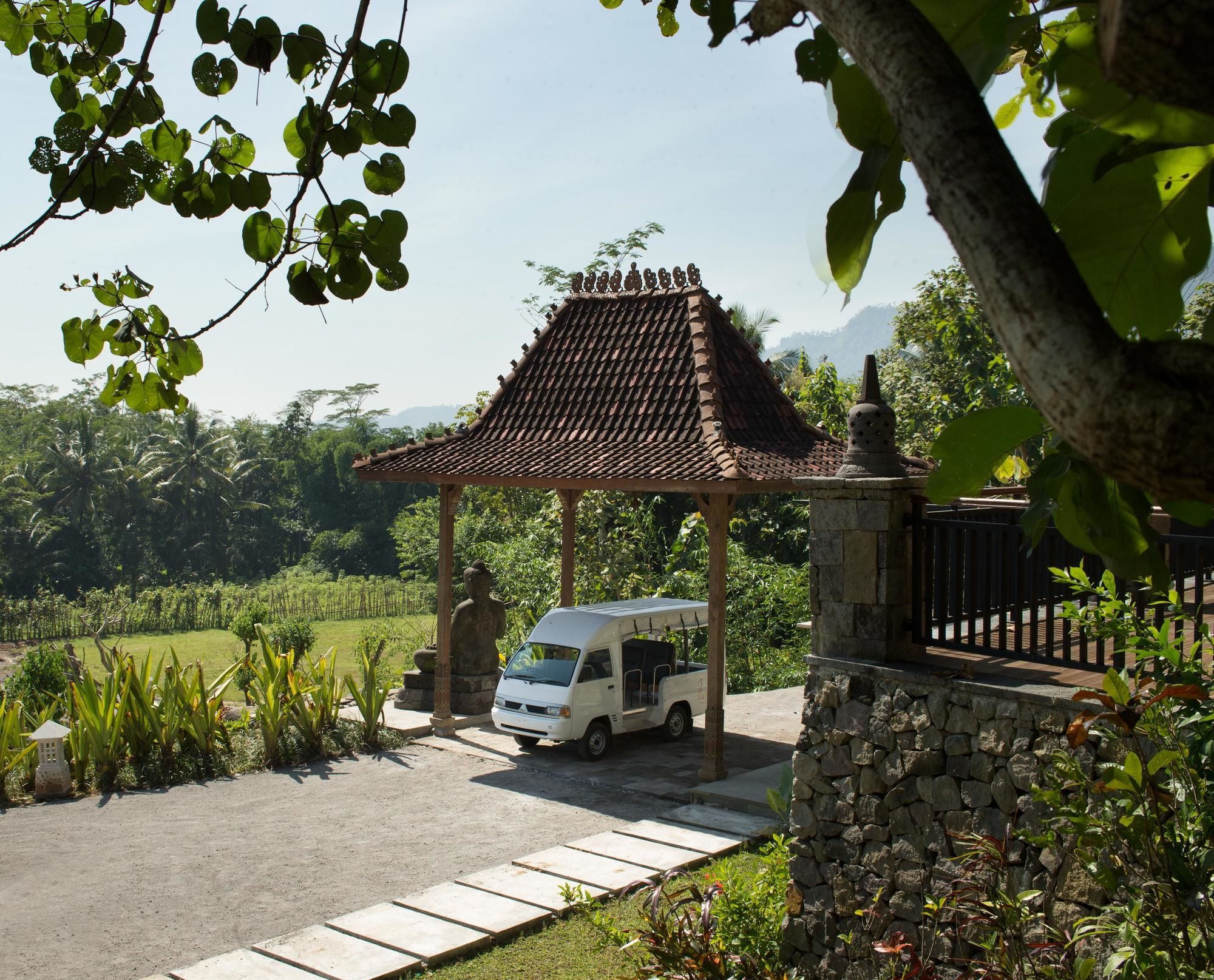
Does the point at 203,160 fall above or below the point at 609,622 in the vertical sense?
above

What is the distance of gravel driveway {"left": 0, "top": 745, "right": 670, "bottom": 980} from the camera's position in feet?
21.6

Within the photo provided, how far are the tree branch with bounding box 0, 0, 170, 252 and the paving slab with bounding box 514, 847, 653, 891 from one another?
18.3 feet

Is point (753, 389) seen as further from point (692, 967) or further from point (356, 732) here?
point (692, 967)

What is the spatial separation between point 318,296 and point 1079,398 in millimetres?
1878

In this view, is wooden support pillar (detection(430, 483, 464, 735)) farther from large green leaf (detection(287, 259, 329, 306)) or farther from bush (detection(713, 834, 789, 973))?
large green leaf (detection(287, 259, 329, 306))

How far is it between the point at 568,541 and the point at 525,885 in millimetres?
5568

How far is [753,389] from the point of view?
11414 mm

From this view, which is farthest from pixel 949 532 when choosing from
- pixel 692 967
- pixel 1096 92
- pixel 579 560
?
pixel 579 560

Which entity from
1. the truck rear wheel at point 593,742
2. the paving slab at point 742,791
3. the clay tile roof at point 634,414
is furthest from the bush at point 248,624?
the paving slab at point 742,791

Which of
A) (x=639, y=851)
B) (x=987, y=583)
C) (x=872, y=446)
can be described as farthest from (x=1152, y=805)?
(x=639, y=851)

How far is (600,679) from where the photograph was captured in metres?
10.8

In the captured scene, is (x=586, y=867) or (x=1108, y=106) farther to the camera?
(x=586, y=867)

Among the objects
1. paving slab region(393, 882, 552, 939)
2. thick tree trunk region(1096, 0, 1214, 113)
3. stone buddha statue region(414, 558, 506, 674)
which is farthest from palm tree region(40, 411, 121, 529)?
thick tree trunk region(1096, 0, 1214, 113)

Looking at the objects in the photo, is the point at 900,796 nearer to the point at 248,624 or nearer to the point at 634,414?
the point at 634,414
